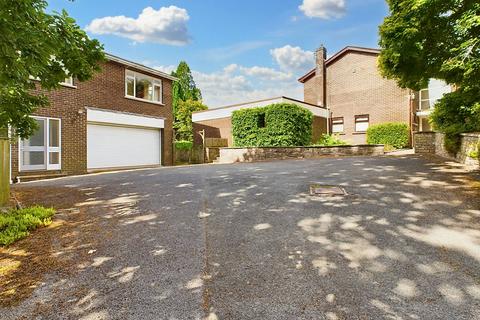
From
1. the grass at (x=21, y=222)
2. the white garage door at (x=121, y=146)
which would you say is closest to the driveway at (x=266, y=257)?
the grass at (x=21, y=222)

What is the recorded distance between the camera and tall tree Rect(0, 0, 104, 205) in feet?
11.6

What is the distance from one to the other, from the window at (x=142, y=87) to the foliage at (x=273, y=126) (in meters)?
5.61

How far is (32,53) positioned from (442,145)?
14.2 meters

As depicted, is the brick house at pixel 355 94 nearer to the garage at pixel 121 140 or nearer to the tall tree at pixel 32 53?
the garage at pixel 121 140

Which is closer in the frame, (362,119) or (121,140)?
(121,140)

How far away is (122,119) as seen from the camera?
15742 millimetres

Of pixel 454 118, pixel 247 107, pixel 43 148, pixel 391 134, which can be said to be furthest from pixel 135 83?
pixel 391 134

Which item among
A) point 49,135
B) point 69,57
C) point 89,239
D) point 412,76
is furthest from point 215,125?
point 89,239

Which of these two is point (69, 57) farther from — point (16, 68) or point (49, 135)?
point (49, 135)

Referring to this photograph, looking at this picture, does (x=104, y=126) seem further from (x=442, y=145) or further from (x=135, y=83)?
(x=442, y=145)

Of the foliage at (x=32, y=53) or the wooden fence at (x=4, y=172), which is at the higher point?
the foliage at (x=32, y=53)

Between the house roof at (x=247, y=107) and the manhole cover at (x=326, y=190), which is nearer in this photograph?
the manhole cover at (x=326, y=190)

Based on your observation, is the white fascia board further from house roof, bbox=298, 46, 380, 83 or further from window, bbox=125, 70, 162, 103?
house roof, bbox=298, 46, 380, 83

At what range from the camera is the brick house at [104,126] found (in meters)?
12.4
